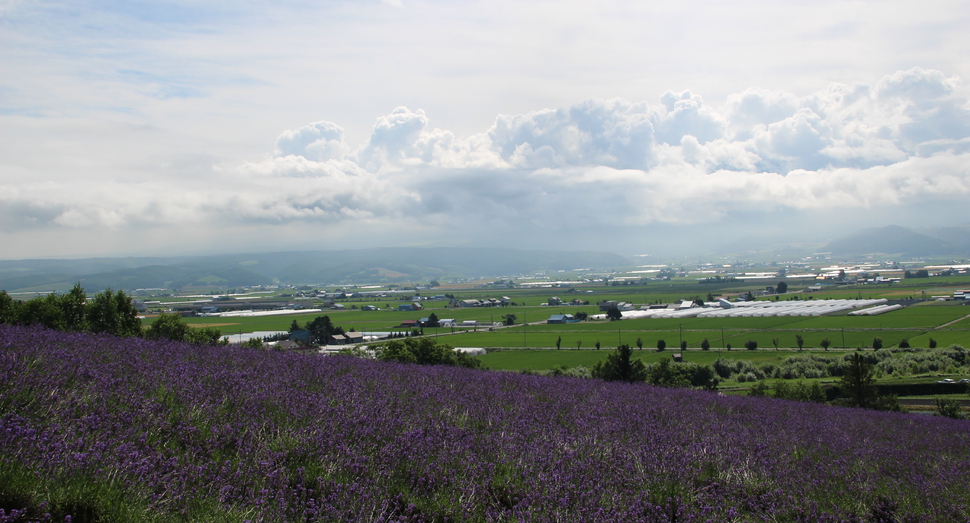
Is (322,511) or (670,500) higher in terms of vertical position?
(322,511)

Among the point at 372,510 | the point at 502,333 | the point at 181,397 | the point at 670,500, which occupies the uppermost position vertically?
the point at 181,397

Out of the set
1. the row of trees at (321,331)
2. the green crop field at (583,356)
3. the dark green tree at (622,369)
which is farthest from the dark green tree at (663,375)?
the row of trees at (321,331)

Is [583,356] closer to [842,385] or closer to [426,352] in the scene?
[426,352]

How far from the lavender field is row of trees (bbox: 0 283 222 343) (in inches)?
681

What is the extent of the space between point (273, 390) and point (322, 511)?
3230mm

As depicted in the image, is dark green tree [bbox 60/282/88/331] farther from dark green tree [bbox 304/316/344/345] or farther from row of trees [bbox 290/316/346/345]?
dark green tree [bbox 304/316/344/345]

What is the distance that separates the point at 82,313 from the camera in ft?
93.8

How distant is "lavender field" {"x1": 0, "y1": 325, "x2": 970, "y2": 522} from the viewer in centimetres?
434

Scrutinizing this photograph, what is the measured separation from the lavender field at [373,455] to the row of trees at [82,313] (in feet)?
56.7

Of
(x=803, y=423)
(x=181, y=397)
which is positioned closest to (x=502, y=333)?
(x=803, y=423)

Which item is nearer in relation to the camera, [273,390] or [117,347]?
[273,390]

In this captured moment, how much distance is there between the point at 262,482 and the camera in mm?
4754

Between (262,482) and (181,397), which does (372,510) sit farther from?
(181,397)

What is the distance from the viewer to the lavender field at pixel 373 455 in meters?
4.34
